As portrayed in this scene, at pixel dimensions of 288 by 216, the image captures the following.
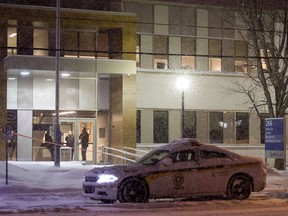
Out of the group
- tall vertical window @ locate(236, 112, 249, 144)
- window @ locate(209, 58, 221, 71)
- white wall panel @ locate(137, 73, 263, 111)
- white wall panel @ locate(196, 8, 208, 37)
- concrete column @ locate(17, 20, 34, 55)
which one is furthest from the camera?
tall vertical window @ locate(236, 112, 249, 144)

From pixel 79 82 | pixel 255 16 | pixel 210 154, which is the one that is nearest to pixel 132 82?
pixel 79 82

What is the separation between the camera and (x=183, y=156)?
1705cm

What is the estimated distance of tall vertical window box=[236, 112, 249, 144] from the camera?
1471 inches

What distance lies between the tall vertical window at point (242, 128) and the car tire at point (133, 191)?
71.2 ft

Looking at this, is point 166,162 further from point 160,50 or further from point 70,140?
point 160,50

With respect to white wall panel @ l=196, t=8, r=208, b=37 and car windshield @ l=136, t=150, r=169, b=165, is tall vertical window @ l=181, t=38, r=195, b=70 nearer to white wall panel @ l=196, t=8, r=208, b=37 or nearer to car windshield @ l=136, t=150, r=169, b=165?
white wall panel @ l=196, t=8, r=208, b=37

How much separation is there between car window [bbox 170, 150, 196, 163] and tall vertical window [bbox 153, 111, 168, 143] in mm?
17992

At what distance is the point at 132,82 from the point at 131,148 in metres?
3.50

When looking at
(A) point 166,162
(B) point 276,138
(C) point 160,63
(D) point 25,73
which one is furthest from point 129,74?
(A) point 166,162

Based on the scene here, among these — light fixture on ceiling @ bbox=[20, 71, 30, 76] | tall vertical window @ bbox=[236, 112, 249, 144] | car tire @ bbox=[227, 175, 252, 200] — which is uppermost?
light fixture on ceiling @ bbox=[20, 71, 30, 76]

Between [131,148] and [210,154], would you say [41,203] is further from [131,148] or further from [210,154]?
[131,148]

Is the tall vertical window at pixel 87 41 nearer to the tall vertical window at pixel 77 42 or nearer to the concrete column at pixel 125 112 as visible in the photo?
the tall vertical window at pixel 77 42

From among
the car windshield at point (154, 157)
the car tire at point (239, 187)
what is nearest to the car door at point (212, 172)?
the car tire at point (239, 187)

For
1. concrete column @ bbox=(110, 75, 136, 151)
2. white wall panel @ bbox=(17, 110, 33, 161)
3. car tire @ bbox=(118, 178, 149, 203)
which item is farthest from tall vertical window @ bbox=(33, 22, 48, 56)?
car tire @ bbox=(118, 178, 149, 203)
